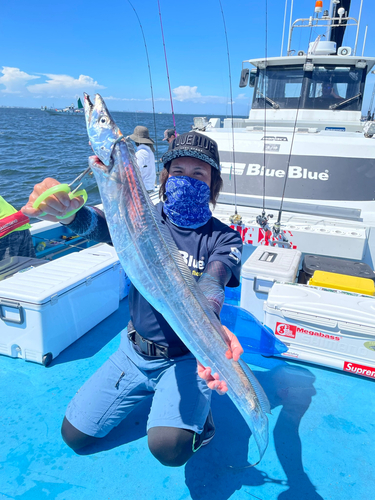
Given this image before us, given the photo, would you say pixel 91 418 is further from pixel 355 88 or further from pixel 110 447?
pixel 355 88

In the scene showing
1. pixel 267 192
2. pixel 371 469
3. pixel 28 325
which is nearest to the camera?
pixel 371 469

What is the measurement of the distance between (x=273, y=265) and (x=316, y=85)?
635 centimetres

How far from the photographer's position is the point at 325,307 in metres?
2.93

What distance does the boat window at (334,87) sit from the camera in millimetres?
7602

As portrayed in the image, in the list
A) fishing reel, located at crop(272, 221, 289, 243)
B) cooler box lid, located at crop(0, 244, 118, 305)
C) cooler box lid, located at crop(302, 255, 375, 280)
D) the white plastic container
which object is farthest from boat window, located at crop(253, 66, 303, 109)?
cooler box lid, located at crop(0, 244, 118, 305)

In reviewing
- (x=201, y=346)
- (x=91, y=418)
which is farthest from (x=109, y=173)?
(x=91, y=418)

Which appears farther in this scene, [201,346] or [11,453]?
[11,453]

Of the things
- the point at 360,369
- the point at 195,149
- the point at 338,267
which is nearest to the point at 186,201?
the point at 195,149

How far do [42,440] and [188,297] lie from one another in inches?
68.5

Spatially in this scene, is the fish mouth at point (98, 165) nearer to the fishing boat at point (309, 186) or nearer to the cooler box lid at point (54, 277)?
the cooler box lid at point (54, 277)

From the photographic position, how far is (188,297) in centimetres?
159

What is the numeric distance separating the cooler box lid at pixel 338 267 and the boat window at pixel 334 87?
5.62m

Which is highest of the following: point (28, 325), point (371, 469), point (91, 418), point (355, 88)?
point (355, 88)

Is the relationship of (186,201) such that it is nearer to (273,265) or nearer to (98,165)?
(98,165)
